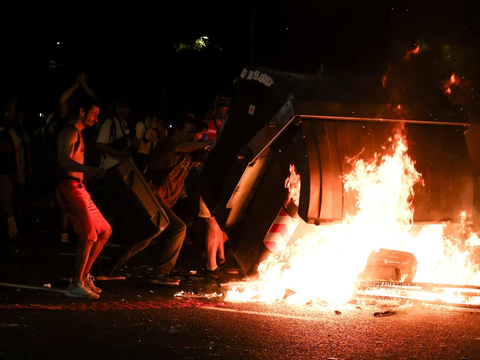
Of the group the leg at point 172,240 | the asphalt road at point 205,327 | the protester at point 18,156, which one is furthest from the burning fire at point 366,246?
the protester at point 18,156

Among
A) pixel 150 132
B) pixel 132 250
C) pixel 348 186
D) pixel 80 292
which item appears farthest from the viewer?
pixel 150 132

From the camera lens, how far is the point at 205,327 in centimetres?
558

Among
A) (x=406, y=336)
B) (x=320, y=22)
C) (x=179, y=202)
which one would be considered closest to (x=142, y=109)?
(x=320, y=22)

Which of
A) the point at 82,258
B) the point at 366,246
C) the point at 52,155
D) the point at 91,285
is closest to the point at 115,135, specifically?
the point at 52,155

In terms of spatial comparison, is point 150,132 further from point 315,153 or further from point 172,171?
point 315,153

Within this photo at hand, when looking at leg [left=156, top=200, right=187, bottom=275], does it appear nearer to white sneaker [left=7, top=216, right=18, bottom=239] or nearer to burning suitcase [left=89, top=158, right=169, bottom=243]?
burning suitcase [left=89, top=158, right=169, bottom=243]

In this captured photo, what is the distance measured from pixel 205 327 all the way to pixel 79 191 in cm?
216

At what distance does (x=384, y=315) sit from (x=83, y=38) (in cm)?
3129

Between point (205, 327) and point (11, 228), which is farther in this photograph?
point (11, 228)

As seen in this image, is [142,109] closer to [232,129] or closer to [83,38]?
[83,38]

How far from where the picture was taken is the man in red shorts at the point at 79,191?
6.95m

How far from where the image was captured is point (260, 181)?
7.49 meters

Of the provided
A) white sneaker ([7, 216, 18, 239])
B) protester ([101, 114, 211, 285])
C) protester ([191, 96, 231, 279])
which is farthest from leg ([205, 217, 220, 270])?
white sneaker ([7, 216, 18, 239])

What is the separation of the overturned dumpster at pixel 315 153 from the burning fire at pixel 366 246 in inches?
4.2
